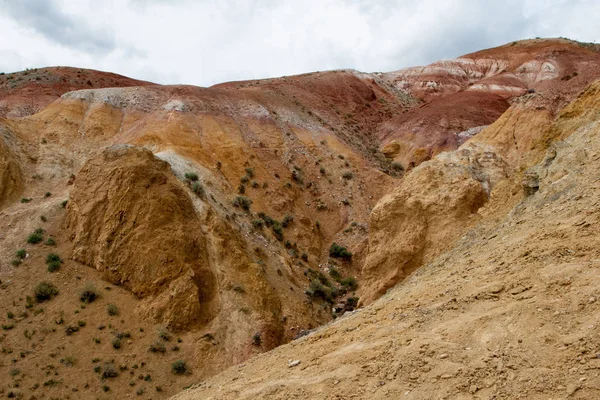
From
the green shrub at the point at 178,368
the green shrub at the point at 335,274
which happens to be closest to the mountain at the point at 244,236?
A: the green shrub at the point at 178,368

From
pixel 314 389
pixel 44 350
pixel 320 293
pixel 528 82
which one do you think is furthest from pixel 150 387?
pixel 528 82

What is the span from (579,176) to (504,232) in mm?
1723

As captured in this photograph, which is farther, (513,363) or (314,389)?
(314,389)

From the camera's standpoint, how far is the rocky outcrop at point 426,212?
Result: 16.3 metres

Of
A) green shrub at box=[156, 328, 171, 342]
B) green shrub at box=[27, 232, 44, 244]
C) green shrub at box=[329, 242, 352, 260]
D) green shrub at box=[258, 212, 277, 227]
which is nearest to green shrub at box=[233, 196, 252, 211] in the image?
green shrub at box=[258, 212, 277, 227]

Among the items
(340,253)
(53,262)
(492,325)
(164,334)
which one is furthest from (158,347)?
(492,325)

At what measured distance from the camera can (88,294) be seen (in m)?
20.0

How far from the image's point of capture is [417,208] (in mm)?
→ 17484

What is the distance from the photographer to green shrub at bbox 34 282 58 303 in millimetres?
19459

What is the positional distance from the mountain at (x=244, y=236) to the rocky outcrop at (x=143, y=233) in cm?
7

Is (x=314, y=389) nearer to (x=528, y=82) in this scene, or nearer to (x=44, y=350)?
(x=44, y=350)

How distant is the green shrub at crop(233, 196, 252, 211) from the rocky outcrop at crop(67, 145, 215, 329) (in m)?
5.54

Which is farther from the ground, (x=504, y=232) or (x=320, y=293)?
(x=504, y=232)

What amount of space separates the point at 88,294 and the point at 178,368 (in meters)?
5.09
